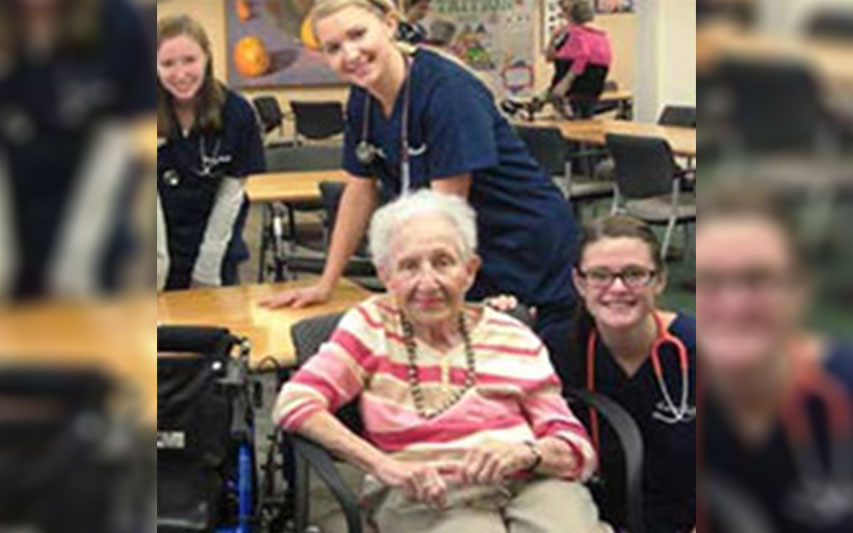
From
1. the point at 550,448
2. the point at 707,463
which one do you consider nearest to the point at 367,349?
the point at 550,448

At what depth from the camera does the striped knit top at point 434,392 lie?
6.45 feet

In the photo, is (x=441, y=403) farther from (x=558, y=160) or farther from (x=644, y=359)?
(x=558, y=160)

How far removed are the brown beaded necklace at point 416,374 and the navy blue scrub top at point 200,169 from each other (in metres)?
0.81

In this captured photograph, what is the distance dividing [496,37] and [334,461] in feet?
27.3

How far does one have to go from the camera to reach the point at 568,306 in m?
2.41

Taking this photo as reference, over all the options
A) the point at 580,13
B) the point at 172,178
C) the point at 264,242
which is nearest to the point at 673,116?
the point at 580,13

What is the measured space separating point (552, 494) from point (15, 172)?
1.69 metres

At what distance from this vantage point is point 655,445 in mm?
2096

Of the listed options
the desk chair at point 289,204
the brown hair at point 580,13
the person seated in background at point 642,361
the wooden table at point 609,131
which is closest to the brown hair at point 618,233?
the person seated in background at point 642,361

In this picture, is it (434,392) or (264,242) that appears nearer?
(434,392)

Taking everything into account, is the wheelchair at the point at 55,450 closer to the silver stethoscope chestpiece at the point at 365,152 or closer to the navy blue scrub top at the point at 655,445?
the navy blue scrub top at the point at 655,445

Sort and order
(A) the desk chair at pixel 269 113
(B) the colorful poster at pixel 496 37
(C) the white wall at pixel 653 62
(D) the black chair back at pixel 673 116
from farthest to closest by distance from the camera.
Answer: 1. (B) the colorful poster at pixel 496 37
2. (A) the desk chair at pixel 269 113
3. (C) the white wall at pixel 653 62
4. (D) the black chair back at pixel 673 116

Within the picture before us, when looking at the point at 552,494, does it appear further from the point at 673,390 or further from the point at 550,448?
the point at 673,390

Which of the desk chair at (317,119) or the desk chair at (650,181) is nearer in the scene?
the desk chair at (650,181)
